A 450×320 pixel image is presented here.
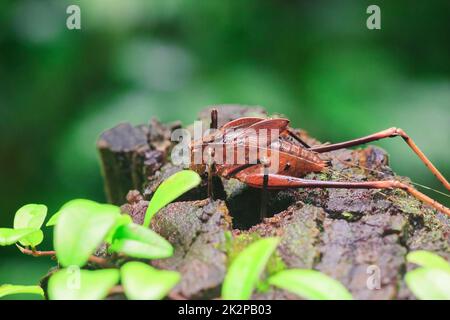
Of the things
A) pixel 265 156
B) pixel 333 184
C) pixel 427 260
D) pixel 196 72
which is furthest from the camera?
pixel 196 72

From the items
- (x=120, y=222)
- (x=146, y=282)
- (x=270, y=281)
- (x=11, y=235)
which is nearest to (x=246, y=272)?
(x=270, y=281)

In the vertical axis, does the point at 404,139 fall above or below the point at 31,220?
above

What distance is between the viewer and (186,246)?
1.57m

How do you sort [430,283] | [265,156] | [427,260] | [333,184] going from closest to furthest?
[430,283]
[427,260]
[333,184]
[265,156]

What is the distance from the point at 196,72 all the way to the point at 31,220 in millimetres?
2385

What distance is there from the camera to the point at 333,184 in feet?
5.48

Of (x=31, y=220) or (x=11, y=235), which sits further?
(x=31, y=220)

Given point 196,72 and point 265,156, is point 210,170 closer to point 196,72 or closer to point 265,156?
point 265,156

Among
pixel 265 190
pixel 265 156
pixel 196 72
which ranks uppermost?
pixel 196 72

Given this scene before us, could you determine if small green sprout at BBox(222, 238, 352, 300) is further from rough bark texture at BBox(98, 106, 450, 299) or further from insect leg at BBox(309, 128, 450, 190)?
insect leg at BBox(309, 128, 450, 190)

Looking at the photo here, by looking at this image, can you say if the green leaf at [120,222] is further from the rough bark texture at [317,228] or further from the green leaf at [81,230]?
the rough bark texture at [317,228]

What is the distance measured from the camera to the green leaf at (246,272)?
1.23 metres

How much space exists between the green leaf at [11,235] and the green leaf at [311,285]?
787mm
